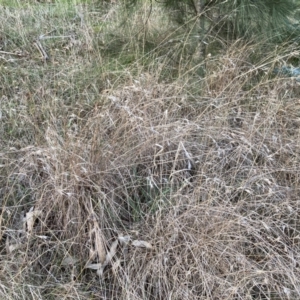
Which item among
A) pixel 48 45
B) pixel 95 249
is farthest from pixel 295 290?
pixel 48 45

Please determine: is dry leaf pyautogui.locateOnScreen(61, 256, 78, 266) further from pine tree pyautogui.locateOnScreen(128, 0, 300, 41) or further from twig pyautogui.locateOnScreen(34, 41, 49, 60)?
twig pyautogui.locateOnScreen(34, 41, 49, 60)

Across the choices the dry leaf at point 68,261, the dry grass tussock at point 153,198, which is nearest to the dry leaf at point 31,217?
the dry grass tussock at point 153,198

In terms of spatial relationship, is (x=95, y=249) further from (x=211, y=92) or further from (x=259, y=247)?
(x=211, y=92)

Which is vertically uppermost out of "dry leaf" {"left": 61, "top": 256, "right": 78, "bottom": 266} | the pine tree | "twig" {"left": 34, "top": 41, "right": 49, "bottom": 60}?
the pine tree

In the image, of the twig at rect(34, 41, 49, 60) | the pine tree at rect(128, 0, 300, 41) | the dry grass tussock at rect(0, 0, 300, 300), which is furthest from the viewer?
the twig at rect(34, 41, 49, 60)

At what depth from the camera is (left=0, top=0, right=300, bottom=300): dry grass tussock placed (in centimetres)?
137

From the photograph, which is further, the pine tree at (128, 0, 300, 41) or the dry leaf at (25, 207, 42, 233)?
the pine tree at (128, 0, 300, 41)

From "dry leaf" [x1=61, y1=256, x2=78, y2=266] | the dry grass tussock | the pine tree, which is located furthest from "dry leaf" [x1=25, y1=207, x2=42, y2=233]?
the pine tree

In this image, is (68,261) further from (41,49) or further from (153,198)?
(41,49)

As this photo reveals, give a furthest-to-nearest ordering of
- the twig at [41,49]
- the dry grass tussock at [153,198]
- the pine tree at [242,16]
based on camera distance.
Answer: the twig at [41,49] → the pine tree at [242,16] → the dry grass tussock at [153,198]

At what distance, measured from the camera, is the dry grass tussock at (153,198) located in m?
1.37

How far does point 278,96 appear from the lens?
78.4 inches

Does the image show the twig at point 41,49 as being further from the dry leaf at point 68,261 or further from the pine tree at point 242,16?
the dry leaf at point 68,261

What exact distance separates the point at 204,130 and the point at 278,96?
46 cm
